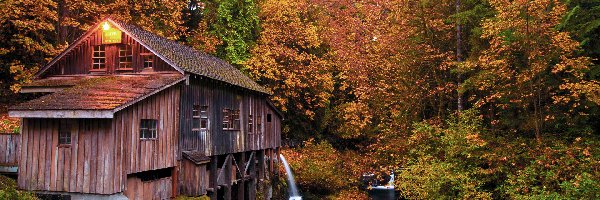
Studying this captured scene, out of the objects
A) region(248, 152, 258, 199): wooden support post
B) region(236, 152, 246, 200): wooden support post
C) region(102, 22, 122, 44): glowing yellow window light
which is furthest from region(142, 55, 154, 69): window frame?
region(248, 152, 258, 199): wooden support post

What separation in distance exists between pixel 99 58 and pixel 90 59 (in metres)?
0.32

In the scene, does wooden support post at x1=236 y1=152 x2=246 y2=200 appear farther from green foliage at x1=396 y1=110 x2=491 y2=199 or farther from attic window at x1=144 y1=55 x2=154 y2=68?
green foliage at x1=396 y1=110 x2=491 y2=199

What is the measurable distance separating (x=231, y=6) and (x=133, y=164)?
18.7 m

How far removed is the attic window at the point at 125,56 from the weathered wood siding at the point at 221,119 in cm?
238

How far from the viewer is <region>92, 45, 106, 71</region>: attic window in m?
17.1

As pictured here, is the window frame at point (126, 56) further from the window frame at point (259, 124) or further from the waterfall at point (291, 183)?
the waterfall at point (291, 183)

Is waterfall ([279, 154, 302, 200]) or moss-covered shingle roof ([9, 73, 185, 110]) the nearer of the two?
moss-covered shingle roof ([9, 73, 185, 110])

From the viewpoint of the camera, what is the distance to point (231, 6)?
101 ft

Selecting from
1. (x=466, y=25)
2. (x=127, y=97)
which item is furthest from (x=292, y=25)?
(x=127, y=97)

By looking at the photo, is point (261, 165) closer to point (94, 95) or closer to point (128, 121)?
point (128, 121)

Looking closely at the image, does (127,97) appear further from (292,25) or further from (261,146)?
(292,25)

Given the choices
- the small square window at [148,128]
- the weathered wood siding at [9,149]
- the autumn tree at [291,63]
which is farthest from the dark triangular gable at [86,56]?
the autumn tree at [291,63]

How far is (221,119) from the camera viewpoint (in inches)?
771

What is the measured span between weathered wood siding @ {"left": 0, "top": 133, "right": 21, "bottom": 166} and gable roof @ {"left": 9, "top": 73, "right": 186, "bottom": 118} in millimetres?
2152
